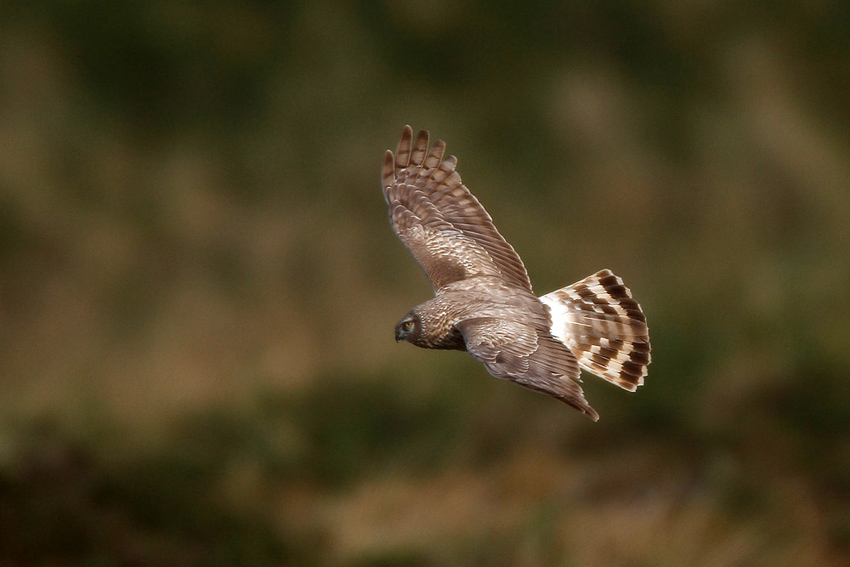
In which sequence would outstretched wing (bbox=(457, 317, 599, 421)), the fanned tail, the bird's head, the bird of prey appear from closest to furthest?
outstretched wing (bbox=(457, 317, 599, 421)) → the bird of prey → the bird's head → the fanned tail

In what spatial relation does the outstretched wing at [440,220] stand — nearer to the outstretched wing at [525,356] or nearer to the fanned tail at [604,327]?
the fanned tail at [604,327]

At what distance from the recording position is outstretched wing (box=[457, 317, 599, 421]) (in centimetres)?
457

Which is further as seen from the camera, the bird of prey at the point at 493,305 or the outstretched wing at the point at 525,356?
the bird of prey at the point at 493,305

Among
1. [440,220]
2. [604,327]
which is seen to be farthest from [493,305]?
[440,220]

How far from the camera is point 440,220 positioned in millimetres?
6793

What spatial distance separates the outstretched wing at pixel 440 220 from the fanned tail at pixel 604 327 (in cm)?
40

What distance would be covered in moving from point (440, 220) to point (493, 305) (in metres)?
1.20

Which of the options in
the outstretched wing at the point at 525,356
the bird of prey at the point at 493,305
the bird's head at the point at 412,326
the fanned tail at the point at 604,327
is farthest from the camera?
the fanned tail at the point at 604,327

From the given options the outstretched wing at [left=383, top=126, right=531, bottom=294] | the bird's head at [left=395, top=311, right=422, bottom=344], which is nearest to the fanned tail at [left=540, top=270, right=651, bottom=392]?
the outstretched wing at [left=383, top=126, right=531, bottom=294]

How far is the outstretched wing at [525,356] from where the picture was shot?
457 cm

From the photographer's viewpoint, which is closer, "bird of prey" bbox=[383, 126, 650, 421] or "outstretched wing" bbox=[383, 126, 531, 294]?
"bird of prey" bbox=[383, 126, 650, 421]

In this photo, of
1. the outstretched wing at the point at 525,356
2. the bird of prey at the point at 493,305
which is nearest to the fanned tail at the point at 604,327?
the bird of prey at the point at 493,305

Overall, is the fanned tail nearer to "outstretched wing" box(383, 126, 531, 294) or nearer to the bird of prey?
the bird of prey

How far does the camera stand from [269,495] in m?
11.6
